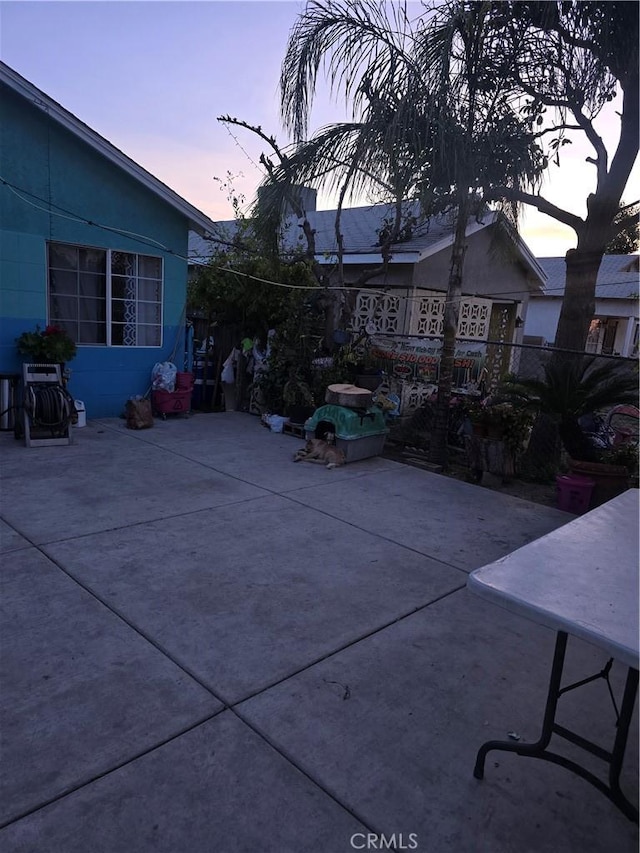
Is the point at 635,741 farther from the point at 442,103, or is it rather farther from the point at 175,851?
the point at 442,103

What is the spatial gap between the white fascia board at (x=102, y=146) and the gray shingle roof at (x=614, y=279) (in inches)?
593

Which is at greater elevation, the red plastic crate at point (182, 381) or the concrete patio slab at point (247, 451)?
the red plastic crate at point (182, 381)

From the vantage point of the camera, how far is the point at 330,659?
2738 millimetres

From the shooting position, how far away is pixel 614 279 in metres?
21.8

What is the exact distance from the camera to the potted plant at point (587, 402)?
17.2 ft

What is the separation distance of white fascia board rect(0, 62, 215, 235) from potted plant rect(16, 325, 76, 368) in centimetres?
247

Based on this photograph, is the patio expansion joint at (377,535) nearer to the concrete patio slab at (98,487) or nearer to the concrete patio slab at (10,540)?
the concrete patio slab at (98,487)

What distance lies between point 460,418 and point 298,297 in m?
3.28

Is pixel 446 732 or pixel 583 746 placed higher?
pixel 583 746

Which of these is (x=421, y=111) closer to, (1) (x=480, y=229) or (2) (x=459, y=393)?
(2) (x=459, y=393)

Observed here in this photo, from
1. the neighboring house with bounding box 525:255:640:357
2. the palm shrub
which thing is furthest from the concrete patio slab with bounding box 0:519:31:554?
the neighboring house with bounding box 525:255:640:357

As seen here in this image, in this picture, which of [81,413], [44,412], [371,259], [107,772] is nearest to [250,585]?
[107,772]

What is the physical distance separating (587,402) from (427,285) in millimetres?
5459

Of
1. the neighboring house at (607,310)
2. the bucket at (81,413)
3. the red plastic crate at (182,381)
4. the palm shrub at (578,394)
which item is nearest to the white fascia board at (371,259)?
the red plastic crate at (182,381)
